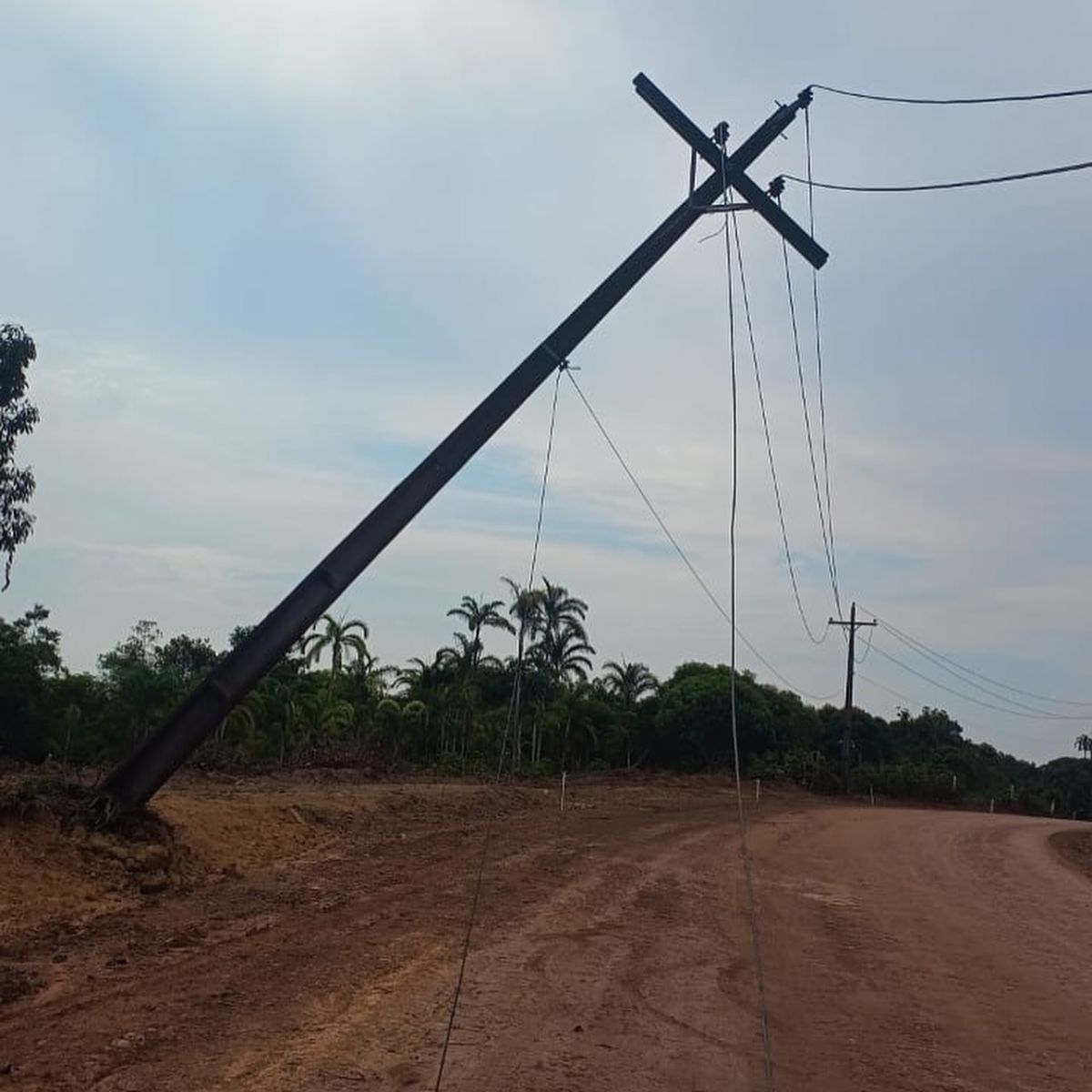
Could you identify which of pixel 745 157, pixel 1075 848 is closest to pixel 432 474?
pixel 745 157

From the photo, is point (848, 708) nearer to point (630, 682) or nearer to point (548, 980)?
point (630, 682)

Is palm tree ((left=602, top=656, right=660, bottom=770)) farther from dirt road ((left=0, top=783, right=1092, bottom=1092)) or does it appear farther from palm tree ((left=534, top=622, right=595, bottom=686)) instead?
dirt road ((left=0, top=783, right=1092, bottom=1092))

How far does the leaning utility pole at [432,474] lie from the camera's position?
13.4m

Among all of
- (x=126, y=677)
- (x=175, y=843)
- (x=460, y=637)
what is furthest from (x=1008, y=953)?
(x=460, y=637)

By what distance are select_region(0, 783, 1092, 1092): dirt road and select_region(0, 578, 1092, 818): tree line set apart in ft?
57.4

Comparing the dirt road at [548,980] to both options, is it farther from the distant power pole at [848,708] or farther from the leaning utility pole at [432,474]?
the distant power pole at [848,708]

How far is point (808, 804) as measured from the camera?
40.5 meters

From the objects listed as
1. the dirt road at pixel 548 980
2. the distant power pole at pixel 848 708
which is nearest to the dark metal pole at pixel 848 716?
the distant power pole at pixel 848 708

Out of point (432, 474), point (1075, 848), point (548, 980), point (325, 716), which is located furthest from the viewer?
point (325, 716)

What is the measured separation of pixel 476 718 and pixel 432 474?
3578cm

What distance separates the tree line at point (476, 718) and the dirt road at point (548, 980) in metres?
17.5

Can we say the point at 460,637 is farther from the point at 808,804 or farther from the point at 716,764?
the point at 808,804

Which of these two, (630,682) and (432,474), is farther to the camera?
(630,682)

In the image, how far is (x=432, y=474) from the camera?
1400 centimetres
